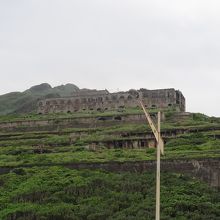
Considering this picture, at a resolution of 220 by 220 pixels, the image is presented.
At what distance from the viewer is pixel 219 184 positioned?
106 feet

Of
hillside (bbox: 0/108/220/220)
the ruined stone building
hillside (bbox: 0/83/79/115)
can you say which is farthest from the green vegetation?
hillside (bbox: 0/83/79/115)

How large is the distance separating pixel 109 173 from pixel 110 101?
3278 centimetres

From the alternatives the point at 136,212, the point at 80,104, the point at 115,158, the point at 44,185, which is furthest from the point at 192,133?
the point at 80,104

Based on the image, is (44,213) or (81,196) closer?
(44,213)

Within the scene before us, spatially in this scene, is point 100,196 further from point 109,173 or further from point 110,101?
point 110,101

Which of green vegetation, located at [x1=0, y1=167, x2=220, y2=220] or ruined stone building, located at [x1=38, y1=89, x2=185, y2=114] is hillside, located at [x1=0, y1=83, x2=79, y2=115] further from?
green vegetation, located at [x1=0, y1=167, x2=220, y2=220]

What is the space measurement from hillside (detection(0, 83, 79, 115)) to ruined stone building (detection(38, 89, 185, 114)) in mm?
11893

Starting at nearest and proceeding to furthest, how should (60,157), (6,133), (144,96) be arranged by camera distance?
(60,157), (6,133), (144,96)

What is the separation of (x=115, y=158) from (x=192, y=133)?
1017cm

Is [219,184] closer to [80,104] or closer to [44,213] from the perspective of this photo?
[44,213]

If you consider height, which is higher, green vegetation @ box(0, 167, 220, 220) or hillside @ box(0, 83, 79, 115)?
hillside @ box(0, 83, 79, 115)

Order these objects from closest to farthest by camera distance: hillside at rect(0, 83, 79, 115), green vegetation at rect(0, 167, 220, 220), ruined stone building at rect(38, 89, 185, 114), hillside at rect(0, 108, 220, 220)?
1. green vegetation at rect(0, 167, 220, 220)
2. hillside at rect(0, 108, 220, 220)
3. ruined stone building at rect(38, 89, 185, 114)
4. hillside at rect(0, 83, 79, 115)

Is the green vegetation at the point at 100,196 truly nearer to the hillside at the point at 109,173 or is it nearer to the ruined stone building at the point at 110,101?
the hillside at the point at 109,173

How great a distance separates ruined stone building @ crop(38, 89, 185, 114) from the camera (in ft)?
211
